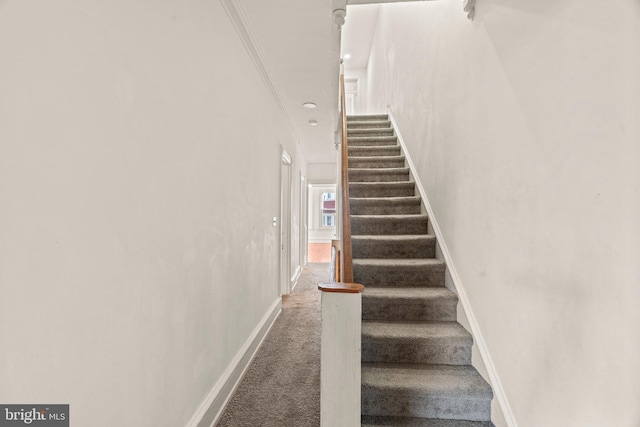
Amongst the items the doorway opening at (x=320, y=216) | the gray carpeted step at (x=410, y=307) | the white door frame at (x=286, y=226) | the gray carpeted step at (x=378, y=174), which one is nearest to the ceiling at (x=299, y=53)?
the white door frame at (x=286, y=226)

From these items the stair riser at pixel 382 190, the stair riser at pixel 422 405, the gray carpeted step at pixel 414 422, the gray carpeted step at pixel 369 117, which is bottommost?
the gray carpeted step at pixel 414 422

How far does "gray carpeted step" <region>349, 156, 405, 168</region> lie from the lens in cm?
375

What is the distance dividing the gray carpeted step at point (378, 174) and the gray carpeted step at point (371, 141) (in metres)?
0.90

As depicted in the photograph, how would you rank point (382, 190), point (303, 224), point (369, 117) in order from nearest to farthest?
point (382, 190) → point (369, 117) → point (303, 224)

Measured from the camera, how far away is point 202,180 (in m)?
1.60

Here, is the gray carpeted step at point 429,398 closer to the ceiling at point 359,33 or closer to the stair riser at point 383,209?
the stair riser at point 383,209


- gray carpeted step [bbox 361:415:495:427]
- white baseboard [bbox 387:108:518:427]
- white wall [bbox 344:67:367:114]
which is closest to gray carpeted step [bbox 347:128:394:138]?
white baseboard [bbox 387:108:518:427]

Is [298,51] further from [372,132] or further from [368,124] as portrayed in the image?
[368,124]

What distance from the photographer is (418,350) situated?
1.92m

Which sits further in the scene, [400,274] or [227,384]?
[400,274]

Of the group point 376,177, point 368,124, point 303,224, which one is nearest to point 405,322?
point 376,177

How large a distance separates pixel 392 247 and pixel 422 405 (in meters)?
1.28

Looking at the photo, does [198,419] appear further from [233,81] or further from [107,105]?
[233,81]

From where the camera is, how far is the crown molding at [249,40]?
6.30 ft
